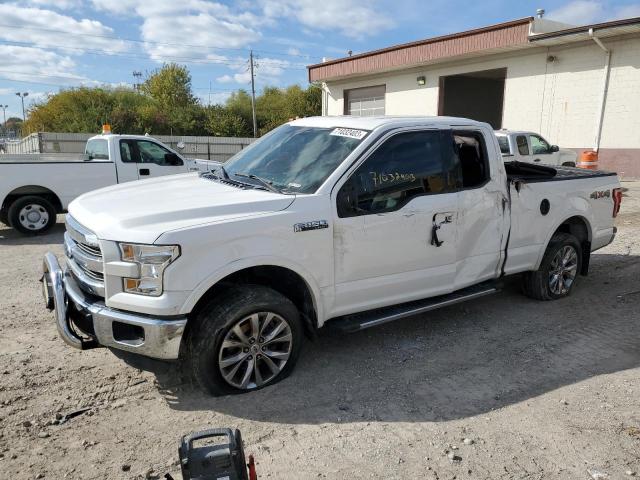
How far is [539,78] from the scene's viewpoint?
57.5 feet

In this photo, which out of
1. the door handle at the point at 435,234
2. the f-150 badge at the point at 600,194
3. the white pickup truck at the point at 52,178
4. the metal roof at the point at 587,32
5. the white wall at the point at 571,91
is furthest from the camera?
the white wall at the point at 571,91

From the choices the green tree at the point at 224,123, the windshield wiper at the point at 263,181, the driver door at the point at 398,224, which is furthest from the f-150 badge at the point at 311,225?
the green tree at the point at 224,123

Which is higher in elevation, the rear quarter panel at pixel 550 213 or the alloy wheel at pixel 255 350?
the rear quarter panel at pixel 550 213

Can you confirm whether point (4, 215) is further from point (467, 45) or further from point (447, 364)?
point (467, 45)

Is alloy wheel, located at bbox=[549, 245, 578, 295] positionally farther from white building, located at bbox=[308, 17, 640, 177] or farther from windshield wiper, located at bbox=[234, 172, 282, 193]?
white building, located at bbox=[308, 17, 640, 177]

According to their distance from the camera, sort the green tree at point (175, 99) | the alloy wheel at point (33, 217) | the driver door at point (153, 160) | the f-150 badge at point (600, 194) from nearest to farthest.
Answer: the f-150 badge at point (600, 194), the alloy wheel at point (33, 217), the driver door at point (153, 160), the green tree at point (175, 99)

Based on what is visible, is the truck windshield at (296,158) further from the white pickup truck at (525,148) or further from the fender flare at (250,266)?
the white pickup truck at (525,148)

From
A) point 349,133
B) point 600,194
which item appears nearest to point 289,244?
point 349,133

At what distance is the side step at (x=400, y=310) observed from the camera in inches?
159

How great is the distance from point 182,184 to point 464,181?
8.19ft

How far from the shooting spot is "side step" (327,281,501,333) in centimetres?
405

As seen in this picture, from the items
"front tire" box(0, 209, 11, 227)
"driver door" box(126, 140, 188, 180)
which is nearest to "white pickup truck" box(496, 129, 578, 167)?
"driver door" box(126, 140, 188, 180)

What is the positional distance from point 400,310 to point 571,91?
1538 centimetres

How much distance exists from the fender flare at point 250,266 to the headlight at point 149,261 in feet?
0.69
